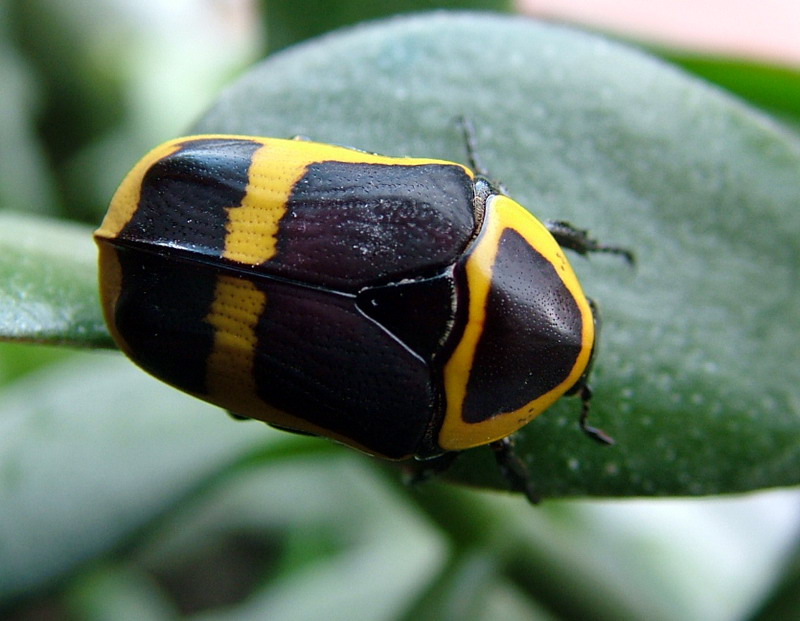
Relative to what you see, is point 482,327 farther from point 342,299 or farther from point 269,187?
point 269,187

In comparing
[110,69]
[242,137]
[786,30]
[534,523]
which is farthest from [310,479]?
[786,30]

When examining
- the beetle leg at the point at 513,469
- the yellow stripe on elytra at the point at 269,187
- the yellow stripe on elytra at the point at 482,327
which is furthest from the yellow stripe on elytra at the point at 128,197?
the beetle leg at the point at 513,469

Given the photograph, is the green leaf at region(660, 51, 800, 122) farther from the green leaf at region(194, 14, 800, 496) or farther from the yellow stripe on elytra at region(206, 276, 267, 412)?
the yellow stripe on elytra at region(206, 276, 267, 412)

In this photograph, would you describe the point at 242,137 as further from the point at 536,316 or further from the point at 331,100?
the point at 536,316

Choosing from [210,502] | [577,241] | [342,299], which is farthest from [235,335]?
[210,502]

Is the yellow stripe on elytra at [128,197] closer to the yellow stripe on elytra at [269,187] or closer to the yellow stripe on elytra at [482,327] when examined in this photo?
the yellow stripe on elytra at [269,187]
